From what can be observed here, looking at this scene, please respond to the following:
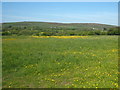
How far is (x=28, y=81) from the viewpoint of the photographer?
816 centimetres

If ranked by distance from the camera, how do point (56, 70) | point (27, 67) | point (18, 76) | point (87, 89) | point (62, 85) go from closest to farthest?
point (87, 89)
point (62, 85)
point (18, 76)
point (56, 70)
point (27, 67)

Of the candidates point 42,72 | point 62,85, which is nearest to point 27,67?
point 42,72

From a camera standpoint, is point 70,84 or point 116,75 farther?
point 116,75

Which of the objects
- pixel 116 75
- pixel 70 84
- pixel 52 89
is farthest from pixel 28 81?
pixel 116 75

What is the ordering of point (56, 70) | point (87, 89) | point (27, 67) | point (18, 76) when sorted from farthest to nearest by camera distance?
point (27, 67) < point (56, 70) < point (18, 76) < point (87, 89)

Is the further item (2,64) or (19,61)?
(19,61)

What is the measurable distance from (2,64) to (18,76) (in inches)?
97.2

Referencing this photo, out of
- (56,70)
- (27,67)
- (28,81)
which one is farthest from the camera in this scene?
(27,67)

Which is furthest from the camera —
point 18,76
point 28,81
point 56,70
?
point 56,70

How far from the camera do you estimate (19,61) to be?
38.0 feet

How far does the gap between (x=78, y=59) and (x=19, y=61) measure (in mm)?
4492

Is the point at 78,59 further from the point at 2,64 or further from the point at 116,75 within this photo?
the point at 2,64

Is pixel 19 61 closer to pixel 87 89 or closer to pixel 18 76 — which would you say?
pixel 18 76

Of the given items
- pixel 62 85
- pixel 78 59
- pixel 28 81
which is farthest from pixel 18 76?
pixel 78 59
